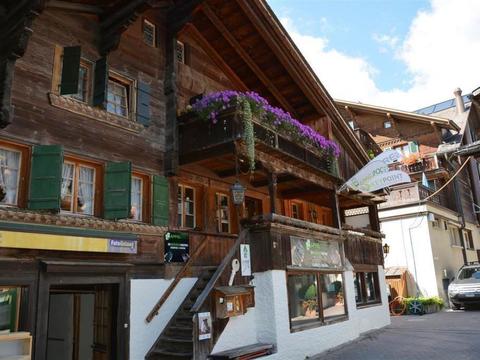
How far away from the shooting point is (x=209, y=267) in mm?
11062

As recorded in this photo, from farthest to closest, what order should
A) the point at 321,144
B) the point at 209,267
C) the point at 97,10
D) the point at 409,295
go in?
the point at 409,295, the point at 321,144, the point at 209,267, the point at 97,10

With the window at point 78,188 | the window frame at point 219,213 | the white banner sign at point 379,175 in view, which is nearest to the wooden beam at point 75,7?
the window at point 78,188

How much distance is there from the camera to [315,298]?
12.4m

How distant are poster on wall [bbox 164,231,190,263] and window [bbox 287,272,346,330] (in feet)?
9.17

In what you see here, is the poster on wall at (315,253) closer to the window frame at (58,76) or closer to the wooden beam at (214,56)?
the wooden beam at (214,56)

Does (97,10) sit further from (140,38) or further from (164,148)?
(164,148)

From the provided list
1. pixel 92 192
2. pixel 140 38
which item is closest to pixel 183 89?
pixel 140 38

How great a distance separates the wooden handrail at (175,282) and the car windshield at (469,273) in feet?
52.1

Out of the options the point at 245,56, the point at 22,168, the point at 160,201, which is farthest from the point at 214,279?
the point at 245,56

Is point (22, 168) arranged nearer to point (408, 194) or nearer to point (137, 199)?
point (137, 199)

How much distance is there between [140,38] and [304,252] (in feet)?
23.0

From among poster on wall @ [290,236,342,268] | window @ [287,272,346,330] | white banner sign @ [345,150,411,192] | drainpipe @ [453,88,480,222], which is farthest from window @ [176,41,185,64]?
drainpipe @ [453,88,480,222]

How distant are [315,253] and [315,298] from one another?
4.08 feet

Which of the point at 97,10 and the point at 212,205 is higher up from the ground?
the point at 97,10
